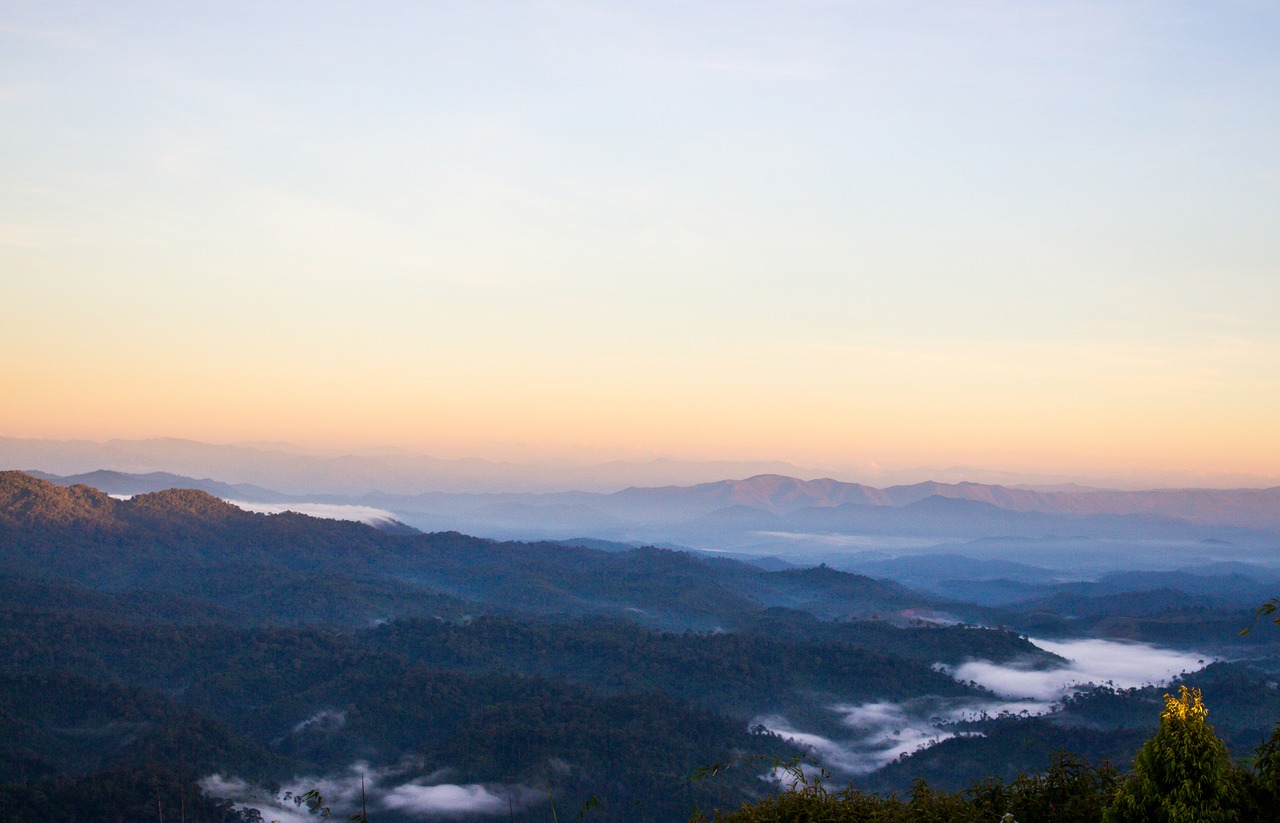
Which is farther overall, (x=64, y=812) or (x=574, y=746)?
(x=574, y=746)

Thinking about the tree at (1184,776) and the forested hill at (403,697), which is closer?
the tree at (1184,776)

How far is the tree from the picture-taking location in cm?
885

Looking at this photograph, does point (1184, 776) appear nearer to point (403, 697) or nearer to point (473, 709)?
point (473, 709)

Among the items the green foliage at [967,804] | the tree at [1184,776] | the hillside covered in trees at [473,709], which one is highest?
the tree at [1184,776]

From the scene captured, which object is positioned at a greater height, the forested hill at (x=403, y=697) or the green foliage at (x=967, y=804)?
the green foliage at (x=967, y=804)

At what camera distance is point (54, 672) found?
12475cm

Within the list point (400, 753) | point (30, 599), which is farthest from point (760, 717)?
point (30, 599)

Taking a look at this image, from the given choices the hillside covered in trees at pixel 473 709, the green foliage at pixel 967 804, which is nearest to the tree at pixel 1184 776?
the green foliage at pixel 967 804

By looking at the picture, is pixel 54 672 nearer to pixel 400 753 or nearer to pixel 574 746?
pixel 400 753

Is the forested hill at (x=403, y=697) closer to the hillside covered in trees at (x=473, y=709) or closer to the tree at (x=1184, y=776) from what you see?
the hillside covered in trees at (x=473, y=709)

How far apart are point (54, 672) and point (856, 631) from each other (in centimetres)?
13805

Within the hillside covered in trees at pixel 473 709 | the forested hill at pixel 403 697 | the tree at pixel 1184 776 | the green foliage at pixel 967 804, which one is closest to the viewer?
the tree at pixel 1184 776

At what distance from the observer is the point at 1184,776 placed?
892cm

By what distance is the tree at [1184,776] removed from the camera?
885 cm
